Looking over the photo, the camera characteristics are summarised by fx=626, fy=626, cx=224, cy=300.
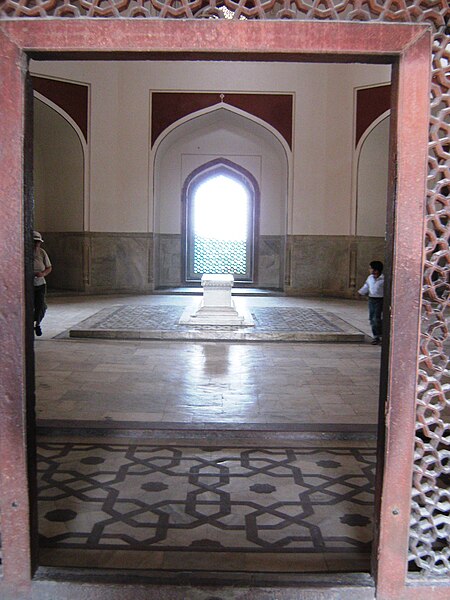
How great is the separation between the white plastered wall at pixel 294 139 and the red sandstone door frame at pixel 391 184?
8.92 metres

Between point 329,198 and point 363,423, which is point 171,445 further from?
point 329,198

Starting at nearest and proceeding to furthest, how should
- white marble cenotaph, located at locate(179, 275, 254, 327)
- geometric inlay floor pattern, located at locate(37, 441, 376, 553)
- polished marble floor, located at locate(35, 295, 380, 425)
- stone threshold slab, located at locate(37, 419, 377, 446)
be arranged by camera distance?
geometric inlay floor pattern, located at locate(37, 441, 376, 553), stone threshold slab, located at locate(37, 419, 377, 446), polished marble floor, located at locate(35, 295, 380, 425), white marble cenotaph, located at locate(179, 275, 254, 327)

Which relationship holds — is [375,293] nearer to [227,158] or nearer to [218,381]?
[218,381]

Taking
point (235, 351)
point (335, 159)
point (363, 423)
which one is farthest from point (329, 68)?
point (363, 423)

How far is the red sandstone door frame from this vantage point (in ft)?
5.66

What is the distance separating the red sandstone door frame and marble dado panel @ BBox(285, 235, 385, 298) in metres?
8.92

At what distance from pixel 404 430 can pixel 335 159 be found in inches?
370

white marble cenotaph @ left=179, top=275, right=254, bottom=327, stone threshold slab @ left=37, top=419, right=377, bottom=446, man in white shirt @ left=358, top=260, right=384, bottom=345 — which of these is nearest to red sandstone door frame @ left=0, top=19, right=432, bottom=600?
stone threshold slab @ left=37, top=419, right=377, bottom=446

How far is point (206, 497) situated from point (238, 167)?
960 centimetres

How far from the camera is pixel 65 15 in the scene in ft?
5.76

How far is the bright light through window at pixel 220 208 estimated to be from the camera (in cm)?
1187

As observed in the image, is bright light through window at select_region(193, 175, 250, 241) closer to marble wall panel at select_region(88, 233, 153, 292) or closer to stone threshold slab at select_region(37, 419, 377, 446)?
marble wall panel at select_region(88, 233, 153, 292)

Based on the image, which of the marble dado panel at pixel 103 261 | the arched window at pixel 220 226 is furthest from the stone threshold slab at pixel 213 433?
the arched window at pixel 220 226

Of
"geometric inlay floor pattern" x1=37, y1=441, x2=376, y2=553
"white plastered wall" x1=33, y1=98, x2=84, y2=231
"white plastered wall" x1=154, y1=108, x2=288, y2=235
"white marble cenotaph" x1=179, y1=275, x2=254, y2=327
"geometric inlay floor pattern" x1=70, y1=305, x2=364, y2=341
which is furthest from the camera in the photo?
"white plastered wall" x1=154, y1=108, x2=288, y2=235
